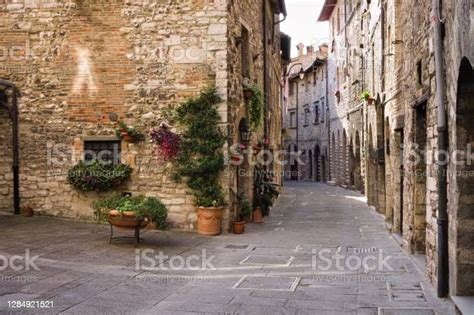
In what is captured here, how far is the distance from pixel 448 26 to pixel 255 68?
355 inches

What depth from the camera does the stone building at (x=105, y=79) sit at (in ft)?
34.9

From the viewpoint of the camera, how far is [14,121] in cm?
1127

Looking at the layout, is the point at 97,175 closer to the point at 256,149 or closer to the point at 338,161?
the point at 256,149

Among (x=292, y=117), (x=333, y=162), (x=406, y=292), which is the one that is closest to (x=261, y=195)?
(x=406, y=292)

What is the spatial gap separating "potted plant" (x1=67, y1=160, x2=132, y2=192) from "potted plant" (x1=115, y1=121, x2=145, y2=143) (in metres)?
0.57

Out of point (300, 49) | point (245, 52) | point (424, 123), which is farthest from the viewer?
point (300, 49)

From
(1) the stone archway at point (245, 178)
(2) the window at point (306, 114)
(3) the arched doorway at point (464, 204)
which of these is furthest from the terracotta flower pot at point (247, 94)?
(2) the window at point (306, 114)

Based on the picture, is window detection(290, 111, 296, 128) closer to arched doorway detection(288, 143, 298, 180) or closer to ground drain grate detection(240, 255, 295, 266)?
arched doorway detection(288, 143, 298, 180)

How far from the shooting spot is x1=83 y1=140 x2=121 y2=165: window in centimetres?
1102

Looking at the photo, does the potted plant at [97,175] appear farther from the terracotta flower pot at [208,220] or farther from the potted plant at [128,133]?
the terracotta flower pot at [208,220]

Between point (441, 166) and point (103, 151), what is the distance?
24.3ft

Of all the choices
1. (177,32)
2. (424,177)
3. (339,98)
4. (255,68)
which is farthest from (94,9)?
(339,98)

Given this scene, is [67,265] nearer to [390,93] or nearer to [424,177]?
[424,177]

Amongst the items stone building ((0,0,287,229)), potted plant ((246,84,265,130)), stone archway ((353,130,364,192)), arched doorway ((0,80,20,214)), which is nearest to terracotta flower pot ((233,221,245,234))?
stone building ((0,0,287,229))
